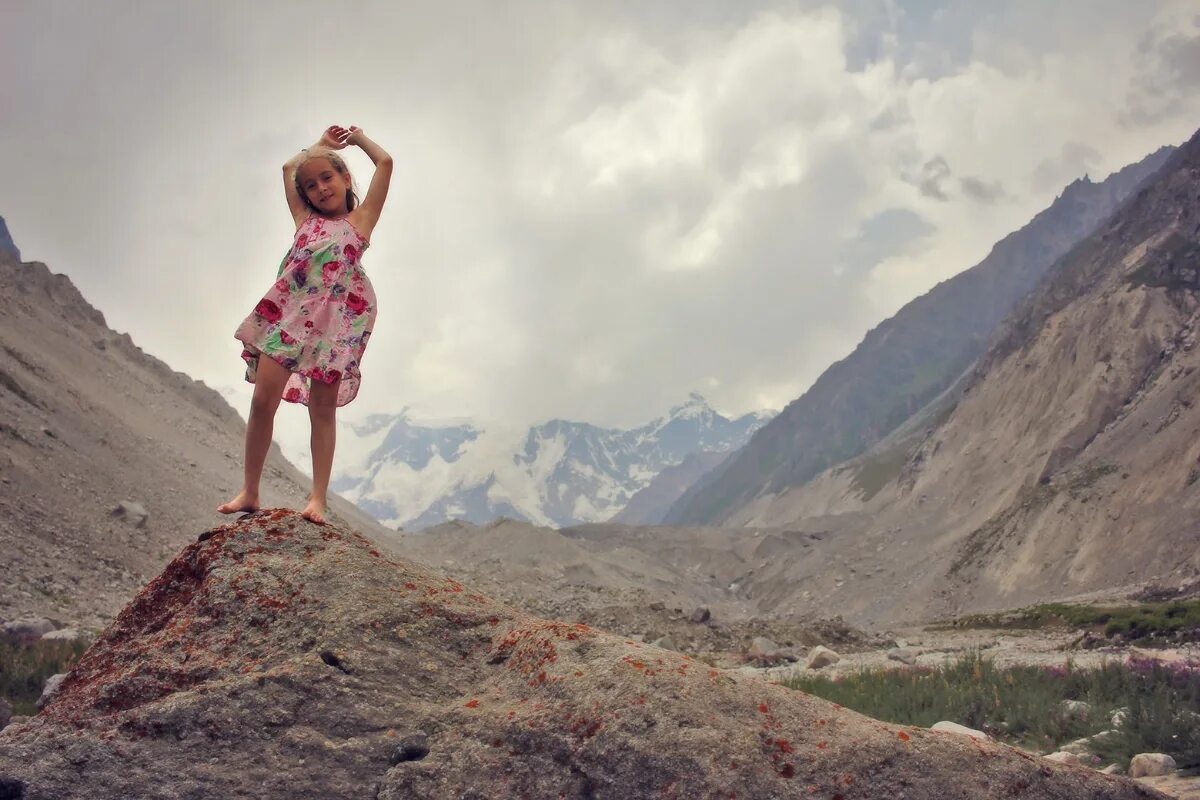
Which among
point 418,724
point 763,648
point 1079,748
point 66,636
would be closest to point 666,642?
point 763,648

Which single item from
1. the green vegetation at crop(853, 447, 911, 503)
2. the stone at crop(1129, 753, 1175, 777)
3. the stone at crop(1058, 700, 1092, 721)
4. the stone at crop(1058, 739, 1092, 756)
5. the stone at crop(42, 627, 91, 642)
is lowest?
the stone at crop(1058, 700, 1092, 721)

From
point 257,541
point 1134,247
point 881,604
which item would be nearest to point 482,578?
point 881,604

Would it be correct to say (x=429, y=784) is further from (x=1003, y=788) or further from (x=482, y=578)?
(x=482, y=578)

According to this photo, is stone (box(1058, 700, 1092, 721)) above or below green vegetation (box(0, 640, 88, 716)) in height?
below

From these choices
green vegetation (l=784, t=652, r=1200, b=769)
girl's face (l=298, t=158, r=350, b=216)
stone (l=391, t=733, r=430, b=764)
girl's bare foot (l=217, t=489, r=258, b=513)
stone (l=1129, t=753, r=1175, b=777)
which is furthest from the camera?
green vegetation (l=784, t=652, r=1200, b=769)

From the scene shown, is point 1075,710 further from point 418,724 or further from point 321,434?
point 321,434

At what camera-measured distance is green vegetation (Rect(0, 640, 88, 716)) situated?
1062 centimetres

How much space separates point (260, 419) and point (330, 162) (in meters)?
1.72

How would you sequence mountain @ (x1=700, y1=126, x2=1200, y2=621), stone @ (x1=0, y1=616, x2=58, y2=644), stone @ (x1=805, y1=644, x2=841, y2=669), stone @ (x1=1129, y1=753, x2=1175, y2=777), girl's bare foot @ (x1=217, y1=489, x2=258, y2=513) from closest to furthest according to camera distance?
1. girl's bare foot @ (x1=217, y1=489, x2=258, y2=513)
2. stone @ (x1=1129, y1=753, x2=1175, y2=777)
3. stone @ (x1=0, y1=616, x2=58, y2=644)
4. stone @ (x1=805, y1=644, x2=841, y2=669)
5. mountain @ (x1=700, y1=126, x2=1200, y2=621)

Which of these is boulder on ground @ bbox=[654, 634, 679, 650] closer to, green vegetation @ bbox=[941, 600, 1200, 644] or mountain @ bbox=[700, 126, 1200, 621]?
green vegetation @ bbox=[941, 600, 1200, 644]

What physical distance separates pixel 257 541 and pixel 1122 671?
1166cm

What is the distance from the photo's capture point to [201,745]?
361 cm

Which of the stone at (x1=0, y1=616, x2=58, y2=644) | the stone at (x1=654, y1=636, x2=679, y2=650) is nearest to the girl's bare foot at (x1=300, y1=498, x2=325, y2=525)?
the stone at (x1=0, y1=616, x2=58, y2=644)

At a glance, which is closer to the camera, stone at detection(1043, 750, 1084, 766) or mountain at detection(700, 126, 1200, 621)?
stone at detection(1043, 750, 1084, 766)
